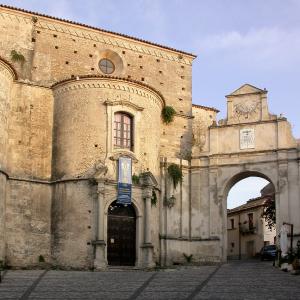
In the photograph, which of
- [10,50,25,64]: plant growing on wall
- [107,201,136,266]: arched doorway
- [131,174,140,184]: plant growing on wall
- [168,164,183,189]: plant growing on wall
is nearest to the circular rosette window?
[10,50,25,64]: plant growing on wall

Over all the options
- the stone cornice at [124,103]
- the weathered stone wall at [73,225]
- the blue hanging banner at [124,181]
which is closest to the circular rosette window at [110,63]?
the stone cornice at [124,103]

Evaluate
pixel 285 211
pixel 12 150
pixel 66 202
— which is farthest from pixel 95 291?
pixel 285 211

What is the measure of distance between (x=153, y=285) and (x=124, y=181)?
33.8ft

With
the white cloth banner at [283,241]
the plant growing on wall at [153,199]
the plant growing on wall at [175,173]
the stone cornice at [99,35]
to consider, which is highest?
the stone cornice at [99,35]

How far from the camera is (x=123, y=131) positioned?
34406 millimetres

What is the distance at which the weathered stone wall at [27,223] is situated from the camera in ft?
105

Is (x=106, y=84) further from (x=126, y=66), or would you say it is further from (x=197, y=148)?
(x=197, y=148)

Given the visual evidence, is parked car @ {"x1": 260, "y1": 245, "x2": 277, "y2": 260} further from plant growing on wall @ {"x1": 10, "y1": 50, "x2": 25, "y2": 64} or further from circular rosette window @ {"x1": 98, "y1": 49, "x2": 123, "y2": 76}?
plant growing on wall @ {"x1": 10, "y1": 50, "x2": 25, "y2": 64}

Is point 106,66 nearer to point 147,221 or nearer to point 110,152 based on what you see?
point 110,152

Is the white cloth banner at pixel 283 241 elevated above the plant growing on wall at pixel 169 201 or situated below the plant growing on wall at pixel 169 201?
below

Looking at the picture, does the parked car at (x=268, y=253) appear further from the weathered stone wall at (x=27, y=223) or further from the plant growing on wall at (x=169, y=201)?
the weathered stone wall at (x=27, y=223)

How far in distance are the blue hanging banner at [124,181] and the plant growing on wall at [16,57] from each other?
25.6 feet

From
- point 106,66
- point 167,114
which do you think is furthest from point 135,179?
point 106,66

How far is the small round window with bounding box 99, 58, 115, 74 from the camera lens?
3797cm
